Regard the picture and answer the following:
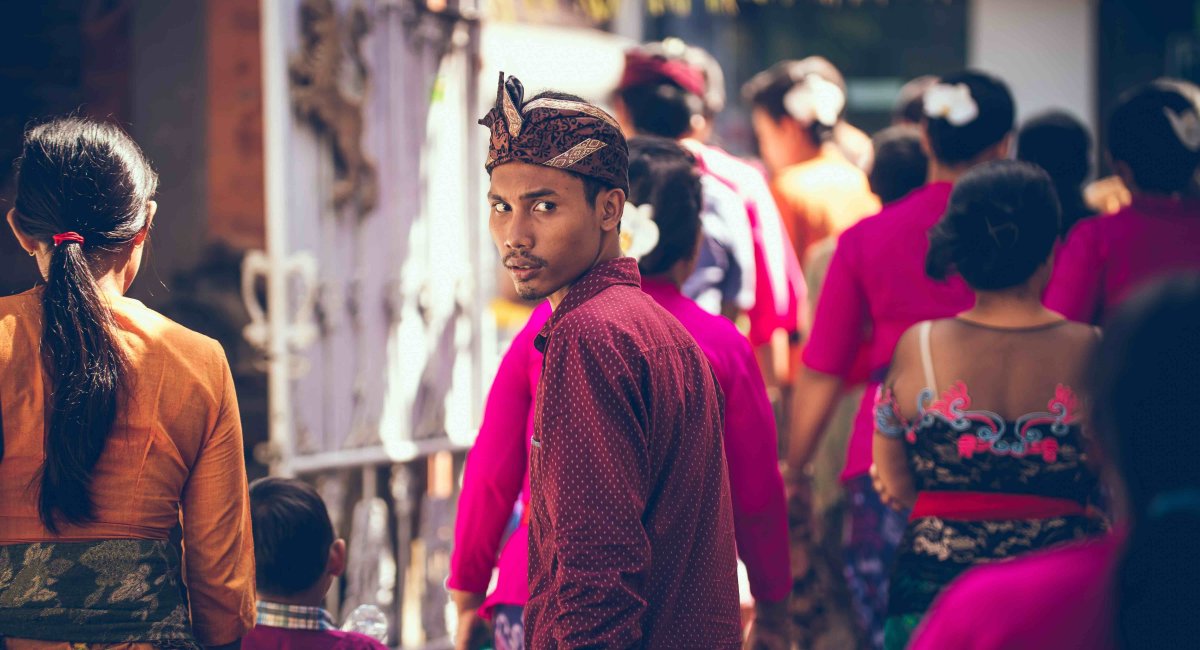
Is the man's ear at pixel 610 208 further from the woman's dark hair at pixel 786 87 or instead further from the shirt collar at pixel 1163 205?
the woman's dark hair at pixel 786 87

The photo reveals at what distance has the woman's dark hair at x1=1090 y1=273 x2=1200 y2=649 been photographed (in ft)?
4.26

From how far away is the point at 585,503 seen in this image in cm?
224

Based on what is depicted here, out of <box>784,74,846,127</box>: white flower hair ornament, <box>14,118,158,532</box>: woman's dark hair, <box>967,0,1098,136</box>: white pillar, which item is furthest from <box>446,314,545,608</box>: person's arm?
<box>967,0,1098,136</box>: white pillar

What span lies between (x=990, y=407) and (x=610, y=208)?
3.46 feet

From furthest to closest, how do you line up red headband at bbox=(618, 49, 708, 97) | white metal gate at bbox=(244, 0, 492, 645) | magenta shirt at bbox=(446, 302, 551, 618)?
red headband at bbox=(618, 49, 708, 97) → white metal gate at bbox=(244, 0, 492, 645) → magenta shirt at bbox=(446, 302, 551, 618)

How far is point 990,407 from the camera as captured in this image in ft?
10.2

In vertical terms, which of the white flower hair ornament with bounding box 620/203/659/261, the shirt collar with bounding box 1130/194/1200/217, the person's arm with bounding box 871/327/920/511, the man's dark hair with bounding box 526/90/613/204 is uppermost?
the man's dark hair with bounding box 526/90/613/204

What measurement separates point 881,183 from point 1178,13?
20.3 ft

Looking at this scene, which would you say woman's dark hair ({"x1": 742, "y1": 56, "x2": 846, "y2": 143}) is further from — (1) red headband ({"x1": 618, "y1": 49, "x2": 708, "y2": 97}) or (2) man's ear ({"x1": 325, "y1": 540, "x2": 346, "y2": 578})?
(2) man's ear ({"x1": 325, "y1": 540, "x2": 346, "y2": 578})

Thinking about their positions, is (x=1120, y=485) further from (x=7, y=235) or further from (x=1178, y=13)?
(x=1178, y=13)

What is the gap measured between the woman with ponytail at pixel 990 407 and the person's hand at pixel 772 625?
236 mm

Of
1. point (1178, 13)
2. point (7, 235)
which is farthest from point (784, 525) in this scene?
point (1178, 13)

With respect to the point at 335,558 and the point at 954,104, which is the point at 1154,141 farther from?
the point at 335,558

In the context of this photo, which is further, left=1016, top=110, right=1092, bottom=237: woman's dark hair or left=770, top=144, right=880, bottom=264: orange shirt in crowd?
left=770, top=144, right=880, bottom=264: orange shirt in crowd
